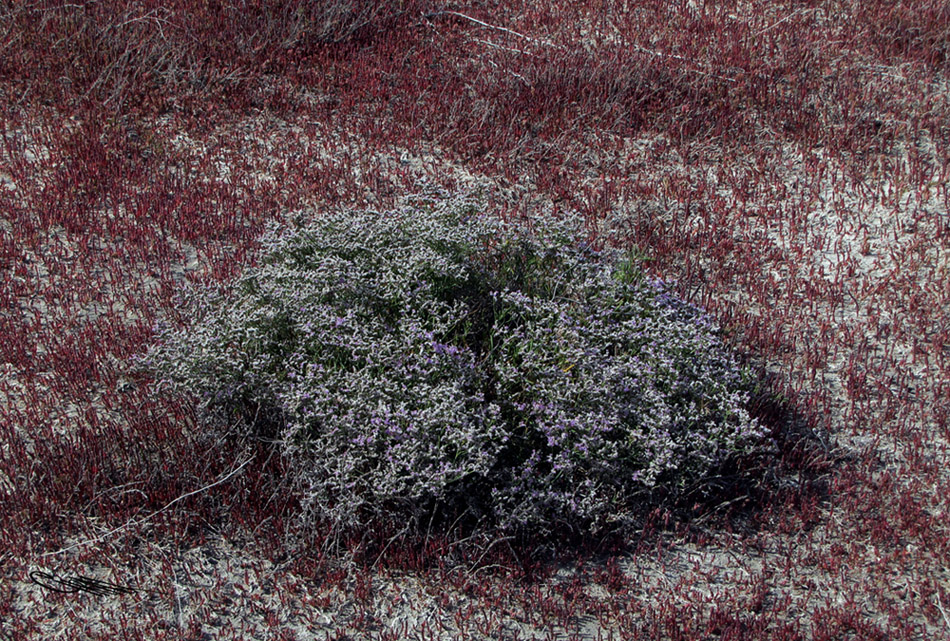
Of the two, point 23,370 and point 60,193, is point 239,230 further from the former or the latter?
point 23,370

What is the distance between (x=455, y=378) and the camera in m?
4.57

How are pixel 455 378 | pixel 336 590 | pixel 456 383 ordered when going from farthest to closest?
pixel 455 378 < pixel 456 383 < pixel 336 590

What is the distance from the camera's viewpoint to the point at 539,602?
4.03 meters

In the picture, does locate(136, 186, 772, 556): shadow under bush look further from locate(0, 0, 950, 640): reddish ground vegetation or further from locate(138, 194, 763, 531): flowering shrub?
locate(0, 0, 950, 640): reddish ground vegetation

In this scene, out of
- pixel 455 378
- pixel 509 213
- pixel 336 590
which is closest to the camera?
pixel 336 590

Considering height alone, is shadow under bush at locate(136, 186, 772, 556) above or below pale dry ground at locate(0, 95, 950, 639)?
above

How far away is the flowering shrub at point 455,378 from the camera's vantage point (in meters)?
4.29

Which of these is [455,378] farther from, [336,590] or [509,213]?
[509,213]

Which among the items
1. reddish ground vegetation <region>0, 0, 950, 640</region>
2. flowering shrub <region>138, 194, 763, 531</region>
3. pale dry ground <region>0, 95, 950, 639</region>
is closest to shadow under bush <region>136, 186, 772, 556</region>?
flowering shrub <region>138, 194, 763, 531</region>

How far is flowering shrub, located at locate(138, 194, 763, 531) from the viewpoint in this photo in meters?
4.29

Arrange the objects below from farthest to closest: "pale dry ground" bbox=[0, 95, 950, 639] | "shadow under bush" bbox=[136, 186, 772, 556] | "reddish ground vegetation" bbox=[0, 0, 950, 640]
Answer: "shadow under bush" bbox=[136, 186, 772, 556] < "reddish ground vegetation" bbox=[0, 0, 950, 640] < "pale dry ground" bbox=[0, 95, 950, 639]

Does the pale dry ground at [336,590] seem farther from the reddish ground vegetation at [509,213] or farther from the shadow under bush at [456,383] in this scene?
the shadow under bush at [456,383]

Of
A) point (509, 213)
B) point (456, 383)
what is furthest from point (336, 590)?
point (509, 213)

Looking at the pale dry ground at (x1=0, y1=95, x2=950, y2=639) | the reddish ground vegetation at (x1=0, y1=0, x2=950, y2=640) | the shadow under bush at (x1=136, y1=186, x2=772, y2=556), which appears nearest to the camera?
the pale dry ground at (x1=0, y1=95, x2=950, y2=639)
